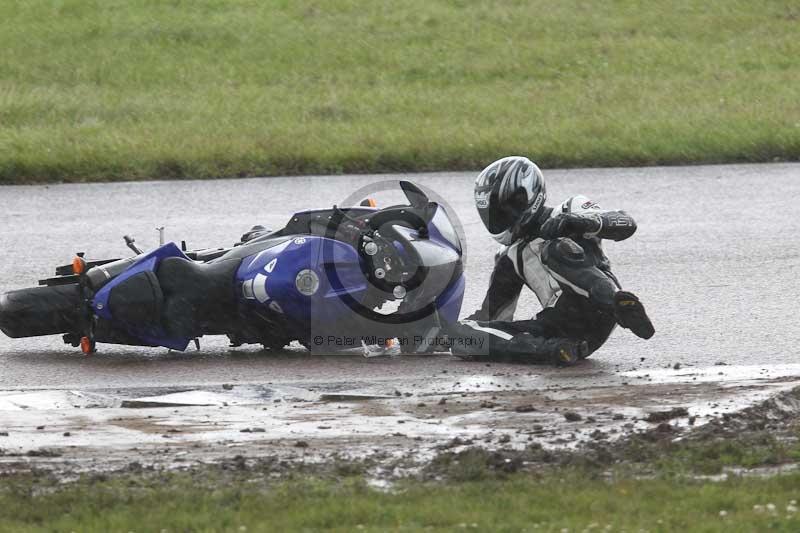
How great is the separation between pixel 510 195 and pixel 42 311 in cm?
267

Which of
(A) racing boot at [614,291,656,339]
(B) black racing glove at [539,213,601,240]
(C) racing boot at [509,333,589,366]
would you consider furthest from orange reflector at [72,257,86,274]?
(A) racing boot at [614,291,656,339]

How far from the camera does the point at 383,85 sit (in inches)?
647

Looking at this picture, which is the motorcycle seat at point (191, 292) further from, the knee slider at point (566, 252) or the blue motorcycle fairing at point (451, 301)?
the knee slider at point (566, 252)

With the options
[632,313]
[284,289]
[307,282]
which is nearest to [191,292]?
[284,289]

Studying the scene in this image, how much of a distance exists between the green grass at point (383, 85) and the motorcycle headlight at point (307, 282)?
18.9 feet

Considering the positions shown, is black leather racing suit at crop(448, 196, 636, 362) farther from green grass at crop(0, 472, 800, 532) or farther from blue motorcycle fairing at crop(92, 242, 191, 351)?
green grass at crop(0, 472, 800, 532)

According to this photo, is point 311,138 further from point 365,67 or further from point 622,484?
point 622,484

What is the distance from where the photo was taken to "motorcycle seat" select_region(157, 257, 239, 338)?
7.60 meters

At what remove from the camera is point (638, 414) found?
6.56 metres

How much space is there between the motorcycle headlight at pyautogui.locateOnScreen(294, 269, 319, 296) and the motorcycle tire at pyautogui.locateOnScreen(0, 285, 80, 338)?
123cm

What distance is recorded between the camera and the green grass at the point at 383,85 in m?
13.6

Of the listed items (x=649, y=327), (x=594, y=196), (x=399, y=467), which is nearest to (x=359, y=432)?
(x=399, y=467)

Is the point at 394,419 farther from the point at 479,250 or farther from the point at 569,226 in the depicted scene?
the point at 479,250

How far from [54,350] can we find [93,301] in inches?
34.8
